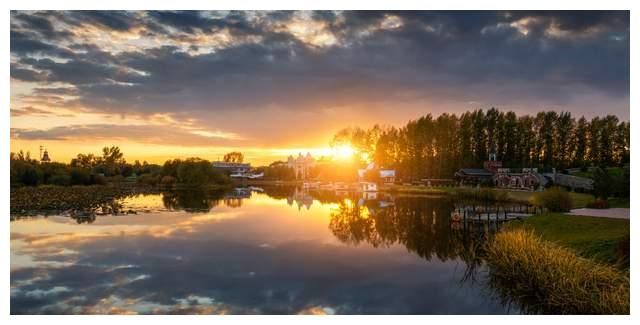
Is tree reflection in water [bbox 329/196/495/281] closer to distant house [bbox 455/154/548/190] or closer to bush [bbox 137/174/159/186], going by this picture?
distant house [bbox 455/154/548/190]

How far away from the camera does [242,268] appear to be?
15352 mm

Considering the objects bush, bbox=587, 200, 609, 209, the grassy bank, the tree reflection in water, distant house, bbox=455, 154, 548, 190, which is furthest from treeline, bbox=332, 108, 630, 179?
bush, bbox=587, 200, 609, 209

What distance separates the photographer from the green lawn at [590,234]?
1306cm

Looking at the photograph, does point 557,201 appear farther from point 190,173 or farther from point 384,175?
point 190,173

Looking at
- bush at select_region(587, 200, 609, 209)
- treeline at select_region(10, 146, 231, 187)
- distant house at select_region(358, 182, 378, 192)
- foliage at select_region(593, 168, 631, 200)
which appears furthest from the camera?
distant house at select_region(358, 182, 378, 192)

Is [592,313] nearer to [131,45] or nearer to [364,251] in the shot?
[364,251]

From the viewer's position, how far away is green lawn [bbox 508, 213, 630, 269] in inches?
514

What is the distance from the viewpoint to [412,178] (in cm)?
6650

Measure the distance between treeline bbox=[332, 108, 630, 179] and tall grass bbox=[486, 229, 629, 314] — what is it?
47.8 meters

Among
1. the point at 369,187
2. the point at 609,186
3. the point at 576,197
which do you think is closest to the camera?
the point at 609,186

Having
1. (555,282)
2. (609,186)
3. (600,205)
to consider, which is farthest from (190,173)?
(555,282)

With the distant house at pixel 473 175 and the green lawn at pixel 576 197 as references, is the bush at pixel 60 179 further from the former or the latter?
the green lawn at pixel 576 197

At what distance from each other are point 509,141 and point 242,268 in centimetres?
5592
